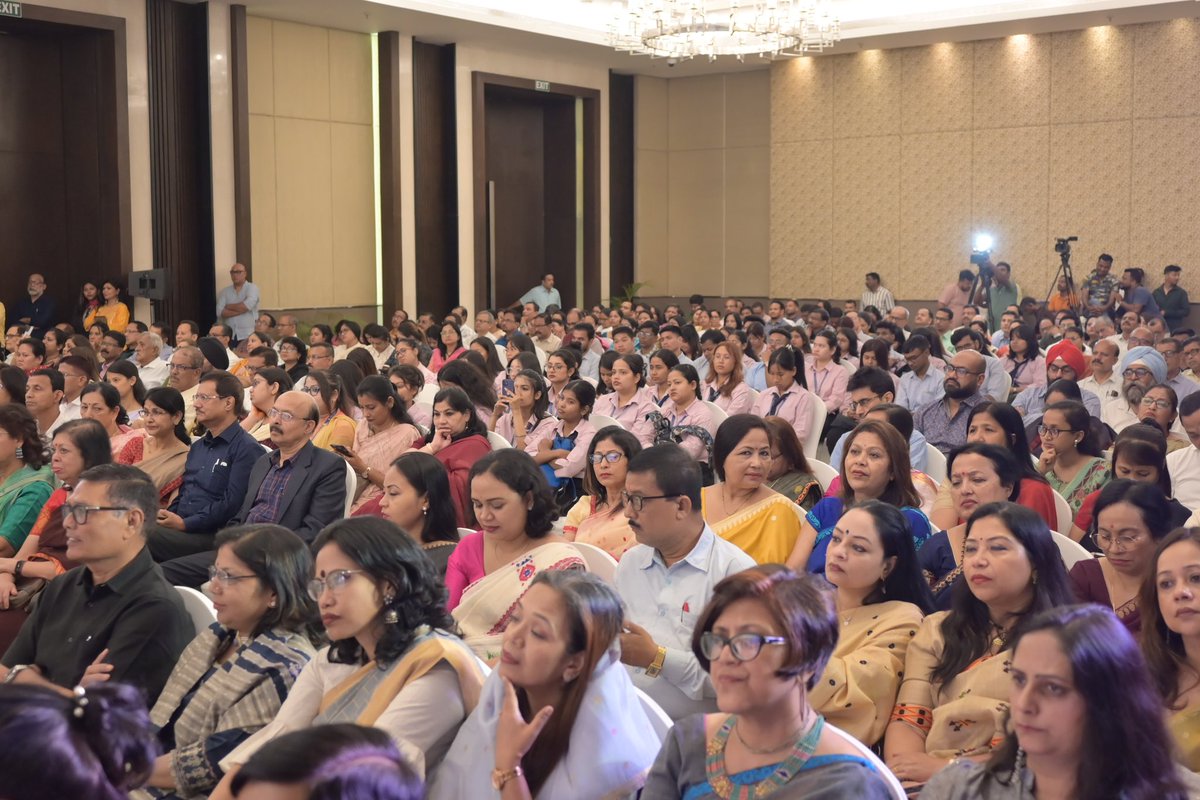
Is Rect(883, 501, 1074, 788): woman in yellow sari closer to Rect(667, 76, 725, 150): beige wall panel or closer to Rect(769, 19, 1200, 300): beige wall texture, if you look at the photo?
Rect(769, 19, 1200, 300): beige wall texture

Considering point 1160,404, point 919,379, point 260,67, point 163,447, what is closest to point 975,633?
point 1160,404

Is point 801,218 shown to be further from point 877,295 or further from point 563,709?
point 563,709

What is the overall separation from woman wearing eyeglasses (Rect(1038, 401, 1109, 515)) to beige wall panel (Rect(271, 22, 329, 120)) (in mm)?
10807

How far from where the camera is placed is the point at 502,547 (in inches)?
132

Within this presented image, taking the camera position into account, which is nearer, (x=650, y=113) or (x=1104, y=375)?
(x=1104, y=375)

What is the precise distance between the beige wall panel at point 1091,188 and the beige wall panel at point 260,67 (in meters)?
9.22

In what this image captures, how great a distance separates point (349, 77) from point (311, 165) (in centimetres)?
112

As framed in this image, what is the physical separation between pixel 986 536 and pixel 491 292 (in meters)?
13.1

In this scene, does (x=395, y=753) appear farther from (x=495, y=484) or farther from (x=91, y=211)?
(x=91, y=211)

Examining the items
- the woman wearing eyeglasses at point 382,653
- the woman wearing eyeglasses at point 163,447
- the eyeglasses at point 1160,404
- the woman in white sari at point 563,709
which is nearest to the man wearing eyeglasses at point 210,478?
the woman wearing eyeglasses at point 163,447

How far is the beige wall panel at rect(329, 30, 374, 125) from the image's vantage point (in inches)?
547

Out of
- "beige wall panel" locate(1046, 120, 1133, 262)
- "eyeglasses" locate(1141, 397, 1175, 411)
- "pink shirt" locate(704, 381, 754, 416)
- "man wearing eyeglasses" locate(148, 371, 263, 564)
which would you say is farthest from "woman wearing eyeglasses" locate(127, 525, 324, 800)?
"beige wall panel" locate(1046, 120, 1133, 262)

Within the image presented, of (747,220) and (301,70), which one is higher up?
(301,70)

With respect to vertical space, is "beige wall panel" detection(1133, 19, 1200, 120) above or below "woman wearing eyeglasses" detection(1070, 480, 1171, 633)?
above
